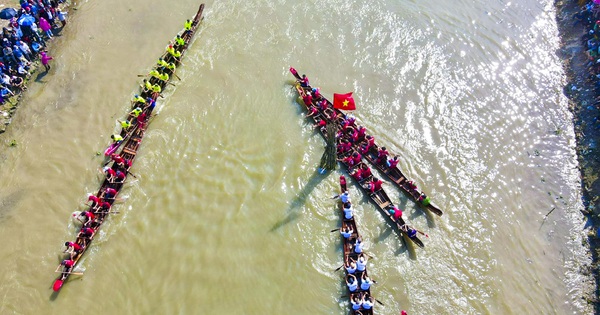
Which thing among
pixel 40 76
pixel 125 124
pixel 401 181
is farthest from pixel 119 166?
pixel 401 181

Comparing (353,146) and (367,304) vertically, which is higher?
(353,146)

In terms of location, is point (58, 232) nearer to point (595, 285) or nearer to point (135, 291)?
point (135, 291)

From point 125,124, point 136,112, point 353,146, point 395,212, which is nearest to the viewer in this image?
point 395,212

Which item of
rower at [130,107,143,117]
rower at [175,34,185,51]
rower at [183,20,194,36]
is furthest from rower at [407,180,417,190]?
rower at [183,20,194,36]

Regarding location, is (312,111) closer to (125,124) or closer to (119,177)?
(125,124)

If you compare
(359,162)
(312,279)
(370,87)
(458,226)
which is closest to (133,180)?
(312,279)

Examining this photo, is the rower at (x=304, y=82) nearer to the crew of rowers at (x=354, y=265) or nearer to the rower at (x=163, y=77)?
the crew of rowers at (x=354, y=265)
